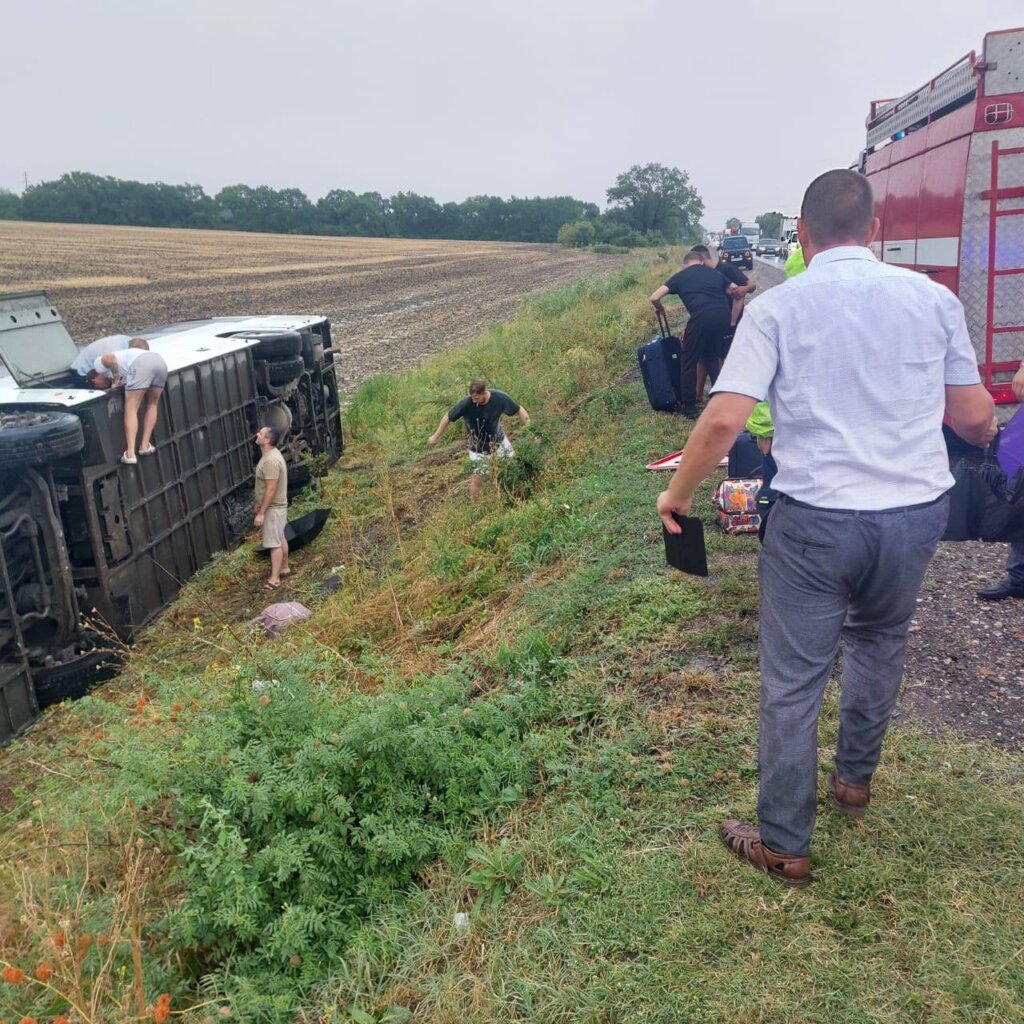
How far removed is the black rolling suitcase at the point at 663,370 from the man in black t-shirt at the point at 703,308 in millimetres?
193

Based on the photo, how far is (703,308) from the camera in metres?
9.21

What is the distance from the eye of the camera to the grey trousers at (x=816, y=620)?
2641 millimetres

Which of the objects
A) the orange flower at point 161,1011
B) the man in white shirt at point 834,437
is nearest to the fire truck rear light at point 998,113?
the man in white shirt at point 834,437

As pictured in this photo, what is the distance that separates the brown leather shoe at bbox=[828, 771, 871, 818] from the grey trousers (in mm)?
340

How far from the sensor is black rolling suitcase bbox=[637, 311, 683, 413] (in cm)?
959

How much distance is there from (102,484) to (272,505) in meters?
2.12

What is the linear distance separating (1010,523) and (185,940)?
3.61 meters

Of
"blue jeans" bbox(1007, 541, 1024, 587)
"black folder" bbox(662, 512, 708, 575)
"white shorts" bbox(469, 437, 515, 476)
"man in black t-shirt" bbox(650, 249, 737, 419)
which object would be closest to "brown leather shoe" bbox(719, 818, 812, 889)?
"black folder" bbox(662, 512, 708, 575)

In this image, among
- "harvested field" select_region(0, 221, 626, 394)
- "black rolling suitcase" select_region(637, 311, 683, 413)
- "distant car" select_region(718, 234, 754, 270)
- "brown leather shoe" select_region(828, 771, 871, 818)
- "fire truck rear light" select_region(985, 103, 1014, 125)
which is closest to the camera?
"brown leather shoe" select_region(828, 771, 871, 818)

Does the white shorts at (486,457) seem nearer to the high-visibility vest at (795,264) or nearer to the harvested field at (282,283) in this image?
the high-visibility vest at (795,264)

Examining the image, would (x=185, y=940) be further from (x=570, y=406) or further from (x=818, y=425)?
(x=570, y=406)

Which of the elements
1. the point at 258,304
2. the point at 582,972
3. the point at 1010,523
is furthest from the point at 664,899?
the point at 258,304

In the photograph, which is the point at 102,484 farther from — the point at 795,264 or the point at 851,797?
the point at 851,797

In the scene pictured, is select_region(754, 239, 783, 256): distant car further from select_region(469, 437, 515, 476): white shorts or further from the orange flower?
the orange flower
